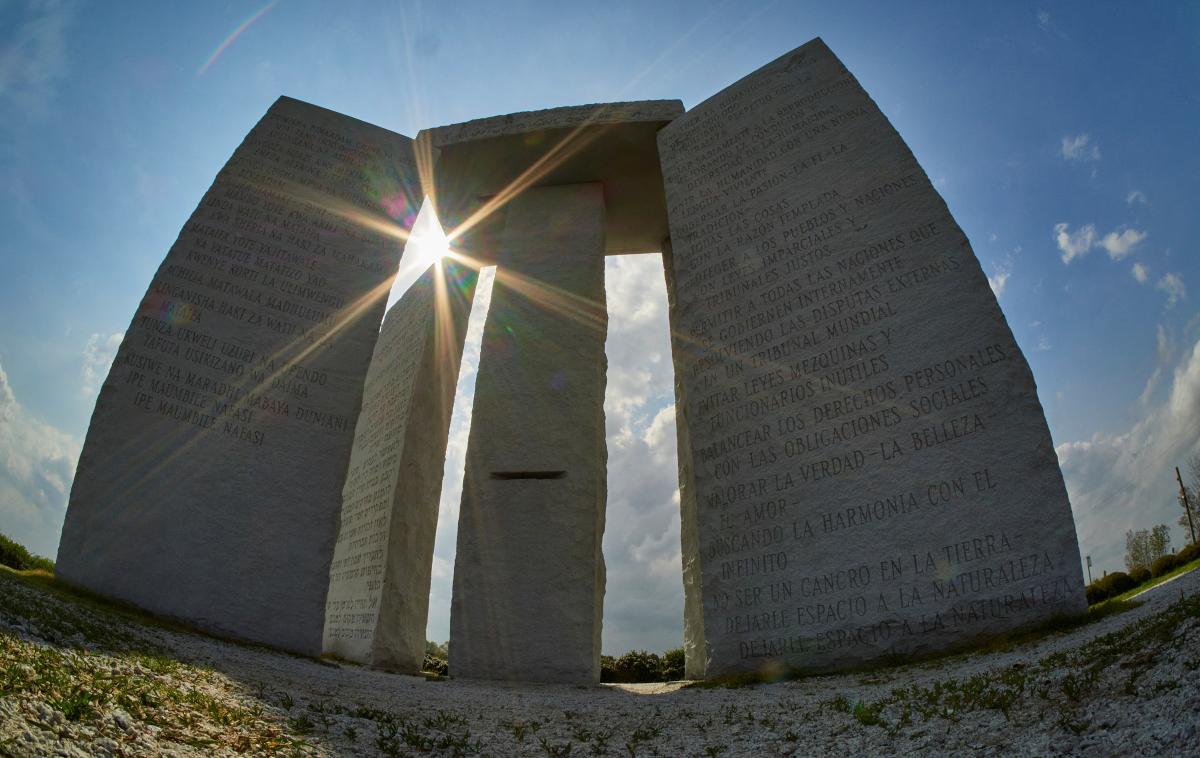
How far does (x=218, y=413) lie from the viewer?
25.2 ft

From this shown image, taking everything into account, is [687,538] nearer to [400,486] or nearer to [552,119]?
[400,486]

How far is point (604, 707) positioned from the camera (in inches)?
201

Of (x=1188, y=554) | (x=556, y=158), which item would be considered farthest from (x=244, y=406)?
(x=1188, y=554)

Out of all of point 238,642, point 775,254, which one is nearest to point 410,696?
point 238,642

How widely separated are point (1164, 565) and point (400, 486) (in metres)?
12.9

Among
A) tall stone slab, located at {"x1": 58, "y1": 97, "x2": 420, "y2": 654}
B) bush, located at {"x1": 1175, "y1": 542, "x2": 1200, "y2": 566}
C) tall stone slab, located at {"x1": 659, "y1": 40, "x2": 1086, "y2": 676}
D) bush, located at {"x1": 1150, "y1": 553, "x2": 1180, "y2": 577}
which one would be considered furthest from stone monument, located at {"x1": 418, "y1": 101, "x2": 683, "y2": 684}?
bush, located at {"x1": 1175, "y1": 542, "x2": 1200, "y2": 566}

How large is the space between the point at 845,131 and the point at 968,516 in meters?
4.99

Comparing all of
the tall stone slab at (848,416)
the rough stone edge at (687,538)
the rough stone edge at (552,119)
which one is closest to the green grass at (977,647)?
the tall stone slab at (848,416)

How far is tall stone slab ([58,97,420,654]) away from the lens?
693 centimetres

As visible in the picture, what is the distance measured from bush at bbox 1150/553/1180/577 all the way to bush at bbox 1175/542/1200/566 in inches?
3.2

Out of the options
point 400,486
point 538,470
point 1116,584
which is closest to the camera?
point 538,470

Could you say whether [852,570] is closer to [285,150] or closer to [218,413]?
[218,413]

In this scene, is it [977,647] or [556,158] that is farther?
[556,158]

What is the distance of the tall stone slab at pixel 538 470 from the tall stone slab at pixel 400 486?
119 cm
